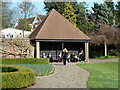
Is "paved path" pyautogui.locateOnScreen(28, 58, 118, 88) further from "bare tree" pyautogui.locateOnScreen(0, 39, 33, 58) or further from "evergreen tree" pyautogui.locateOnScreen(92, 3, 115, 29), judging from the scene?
"evergreen tree" pyautogui.locateOnScreen(92, 3, 115, 29)

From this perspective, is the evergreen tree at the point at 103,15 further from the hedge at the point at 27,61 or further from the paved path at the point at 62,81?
the paved path at the point at 62,81

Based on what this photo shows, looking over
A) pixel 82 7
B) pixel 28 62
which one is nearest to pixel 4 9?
pixel 28 62

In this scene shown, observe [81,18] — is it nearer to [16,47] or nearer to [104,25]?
[104,25]

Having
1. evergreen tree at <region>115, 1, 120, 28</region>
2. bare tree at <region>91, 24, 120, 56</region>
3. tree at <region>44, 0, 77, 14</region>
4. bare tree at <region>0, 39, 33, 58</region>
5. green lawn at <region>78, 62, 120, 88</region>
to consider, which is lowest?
green lawn at <region>78, 62, 120, 88</region>

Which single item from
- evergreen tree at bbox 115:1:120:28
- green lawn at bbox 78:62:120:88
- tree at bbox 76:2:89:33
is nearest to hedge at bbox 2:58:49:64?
green lawn at bbox 78:62:120:88

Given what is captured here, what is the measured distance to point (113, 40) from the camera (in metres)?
31.3

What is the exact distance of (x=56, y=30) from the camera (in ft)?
81.4

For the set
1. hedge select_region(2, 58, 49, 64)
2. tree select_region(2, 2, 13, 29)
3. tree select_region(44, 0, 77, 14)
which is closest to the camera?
hedge select_region(2, 58, 49, 64)

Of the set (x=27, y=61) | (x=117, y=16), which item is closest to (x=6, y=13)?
(x=27, y=61)

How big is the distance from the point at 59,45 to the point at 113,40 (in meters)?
9.63

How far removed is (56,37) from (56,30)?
1.21 m

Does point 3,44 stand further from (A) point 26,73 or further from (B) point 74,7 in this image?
(B) point 74,7

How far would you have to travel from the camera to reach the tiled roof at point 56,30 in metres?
24.0

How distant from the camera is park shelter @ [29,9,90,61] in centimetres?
2383
